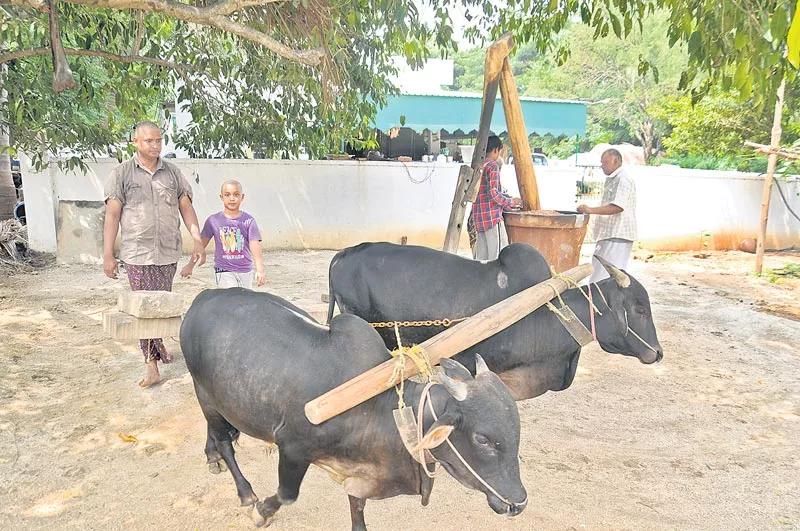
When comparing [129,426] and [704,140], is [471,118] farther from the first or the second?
[129,426]

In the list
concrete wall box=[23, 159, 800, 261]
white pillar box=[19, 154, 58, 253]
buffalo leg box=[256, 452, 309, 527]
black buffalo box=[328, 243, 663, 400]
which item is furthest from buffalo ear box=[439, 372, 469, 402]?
white pillar box=[19, 154, 58, 253]

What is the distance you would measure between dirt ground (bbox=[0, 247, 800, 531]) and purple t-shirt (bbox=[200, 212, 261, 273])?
3.12 feet

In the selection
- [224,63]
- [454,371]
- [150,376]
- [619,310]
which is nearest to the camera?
[454,371]

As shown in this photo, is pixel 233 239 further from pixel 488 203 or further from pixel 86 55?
pixel 488 203

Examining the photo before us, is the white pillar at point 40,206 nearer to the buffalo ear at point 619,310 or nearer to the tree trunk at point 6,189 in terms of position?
the tree trunk at point 6,189

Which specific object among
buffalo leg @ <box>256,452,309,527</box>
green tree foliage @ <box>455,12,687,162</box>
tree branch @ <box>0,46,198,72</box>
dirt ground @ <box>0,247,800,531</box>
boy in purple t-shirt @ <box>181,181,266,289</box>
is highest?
green tree foliage @ <box>455,12,687,162</box>

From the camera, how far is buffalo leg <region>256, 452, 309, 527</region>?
250 centimetres

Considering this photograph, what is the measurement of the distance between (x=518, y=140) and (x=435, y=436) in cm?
347

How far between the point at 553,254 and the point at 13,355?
4.17 m

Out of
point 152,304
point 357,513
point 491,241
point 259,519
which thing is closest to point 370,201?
point 491,241

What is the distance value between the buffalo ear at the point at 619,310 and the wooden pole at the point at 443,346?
271 mm

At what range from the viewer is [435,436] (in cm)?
203

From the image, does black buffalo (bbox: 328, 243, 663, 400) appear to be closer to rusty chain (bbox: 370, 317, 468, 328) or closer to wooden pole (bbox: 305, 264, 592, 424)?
rusty chain (bbox: 370, 317, 468, 328)

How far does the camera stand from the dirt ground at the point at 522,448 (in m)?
3.04
